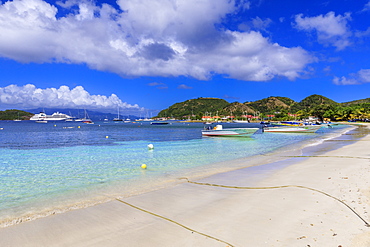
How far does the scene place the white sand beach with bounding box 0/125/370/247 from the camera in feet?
15.5

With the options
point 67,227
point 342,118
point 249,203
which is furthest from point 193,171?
point 342,118

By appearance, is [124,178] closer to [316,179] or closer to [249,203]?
[249,203]

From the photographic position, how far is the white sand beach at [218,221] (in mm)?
4738

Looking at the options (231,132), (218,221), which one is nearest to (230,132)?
(231,132)

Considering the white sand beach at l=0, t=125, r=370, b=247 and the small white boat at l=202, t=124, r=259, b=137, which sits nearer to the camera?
the white sand beach at l=0, t=125, r=370, b=247

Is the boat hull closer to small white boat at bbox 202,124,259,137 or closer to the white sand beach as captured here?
small white boat at bbox 202,124,259,137

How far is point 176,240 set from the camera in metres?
4.83

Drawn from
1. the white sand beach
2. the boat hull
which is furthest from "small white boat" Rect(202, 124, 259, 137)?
the white sand beach

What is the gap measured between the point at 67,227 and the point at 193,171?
8.60 metres

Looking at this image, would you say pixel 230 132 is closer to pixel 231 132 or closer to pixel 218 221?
pixel 231 132

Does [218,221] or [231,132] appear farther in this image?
[231,132]

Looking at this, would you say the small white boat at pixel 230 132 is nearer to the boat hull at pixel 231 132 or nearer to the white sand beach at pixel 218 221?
the boat hull at pixel 231 132

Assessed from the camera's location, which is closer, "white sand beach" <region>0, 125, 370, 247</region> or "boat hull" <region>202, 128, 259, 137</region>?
"white sand beach" <region>0, 125, 370, 247</region>

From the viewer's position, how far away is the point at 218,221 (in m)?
5.76
